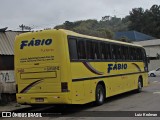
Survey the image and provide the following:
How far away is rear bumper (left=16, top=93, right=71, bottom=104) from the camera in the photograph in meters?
13.7

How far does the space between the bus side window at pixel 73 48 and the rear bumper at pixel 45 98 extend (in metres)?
1.54

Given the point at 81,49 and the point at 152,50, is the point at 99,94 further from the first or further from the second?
the point at 152,50

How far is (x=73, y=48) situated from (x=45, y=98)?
2.20 m

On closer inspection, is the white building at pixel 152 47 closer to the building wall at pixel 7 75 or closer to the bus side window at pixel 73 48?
the building wall at pixel 7 75

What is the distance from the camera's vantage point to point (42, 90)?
1423cm

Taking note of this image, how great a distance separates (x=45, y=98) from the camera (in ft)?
46.3

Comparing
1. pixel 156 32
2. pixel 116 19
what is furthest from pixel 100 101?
pixel 116 19

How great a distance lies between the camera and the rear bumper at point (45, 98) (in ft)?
44.9

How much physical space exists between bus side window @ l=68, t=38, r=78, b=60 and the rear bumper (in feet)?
5.07

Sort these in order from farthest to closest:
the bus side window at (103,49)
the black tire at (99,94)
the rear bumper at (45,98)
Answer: the bus side window at (103,49) → the black tire at (99,94) → the rear bumper at (45,98)

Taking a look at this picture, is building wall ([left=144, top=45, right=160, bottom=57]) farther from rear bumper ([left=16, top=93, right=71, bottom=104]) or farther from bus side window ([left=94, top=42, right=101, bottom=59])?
rear bumper ([left=16, top=93, right=71, bottom=104])

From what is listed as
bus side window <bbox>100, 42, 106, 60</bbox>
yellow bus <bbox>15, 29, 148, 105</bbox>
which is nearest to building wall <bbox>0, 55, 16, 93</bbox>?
yellow bus <bbox>15, 29, 148, 105</bbox>

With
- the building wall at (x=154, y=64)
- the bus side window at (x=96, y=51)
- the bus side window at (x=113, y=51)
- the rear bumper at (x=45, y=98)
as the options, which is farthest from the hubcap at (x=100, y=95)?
the building wall at (x=154, y=64)

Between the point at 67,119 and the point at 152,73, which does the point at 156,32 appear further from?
the point at 67,119
